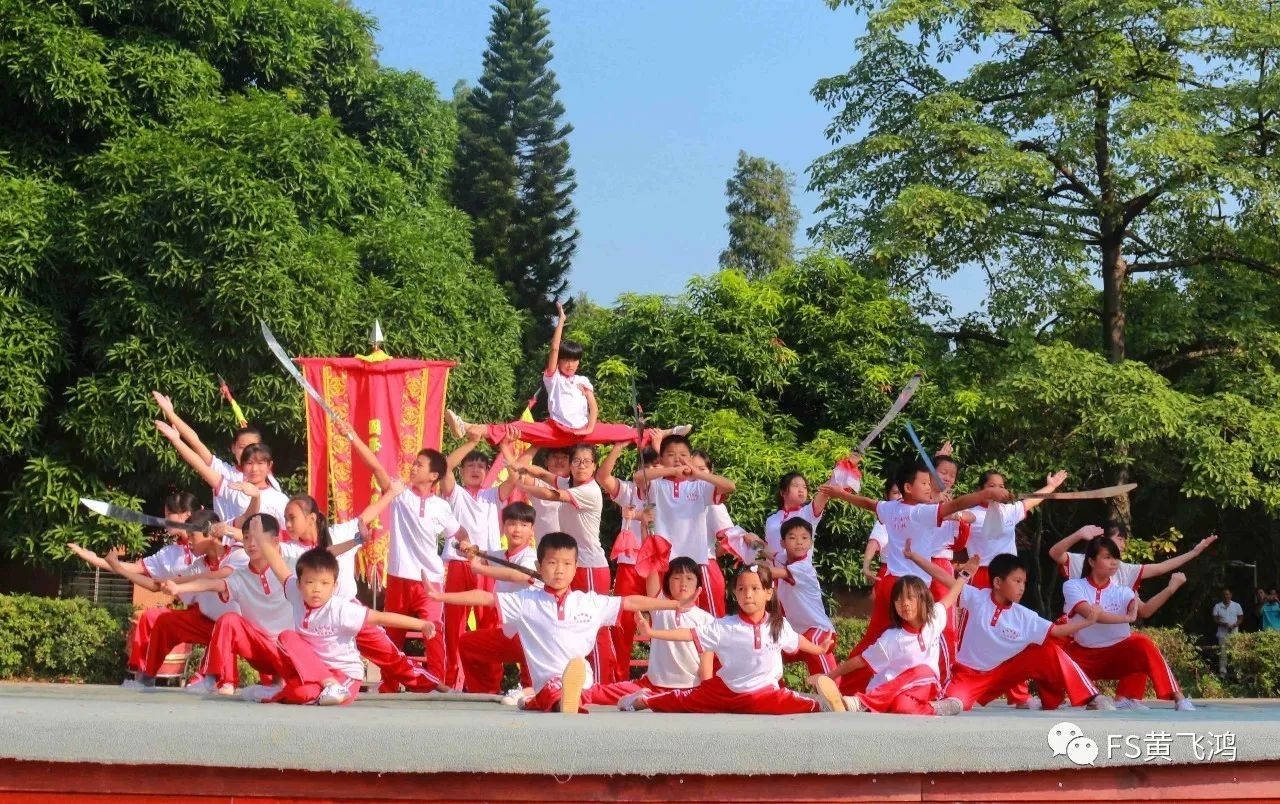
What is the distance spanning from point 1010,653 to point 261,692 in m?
4.13

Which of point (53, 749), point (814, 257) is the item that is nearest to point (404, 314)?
point (814, 257)

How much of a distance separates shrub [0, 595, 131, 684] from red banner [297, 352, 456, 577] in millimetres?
2017

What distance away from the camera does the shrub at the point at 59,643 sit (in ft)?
37.3

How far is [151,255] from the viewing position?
13234 millimetres

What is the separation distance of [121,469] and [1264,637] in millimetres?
10552

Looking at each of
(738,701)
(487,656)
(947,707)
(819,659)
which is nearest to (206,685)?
(487,656)

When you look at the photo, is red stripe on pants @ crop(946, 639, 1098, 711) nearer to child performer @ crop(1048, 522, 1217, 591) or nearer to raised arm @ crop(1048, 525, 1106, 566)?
child performer @ crop(1048, 522, 1217, 591)

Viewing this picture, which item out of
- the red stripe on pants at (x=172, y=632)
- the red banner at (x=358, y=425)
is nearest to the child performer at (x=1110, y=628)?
the red stripe on pants at (x=172, y=632)

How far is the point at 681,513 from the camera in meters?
9.69

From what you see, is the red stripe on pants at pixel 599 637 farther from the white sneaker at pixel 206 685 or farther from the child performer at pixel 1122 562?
the child performer at pixel 1122 562

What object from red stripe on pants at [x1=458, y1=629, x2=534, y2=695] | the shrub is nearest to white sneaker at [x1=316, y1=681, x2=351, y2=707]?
red stripe on pants at [x1=458, y1=629, x2=534, y2=695]

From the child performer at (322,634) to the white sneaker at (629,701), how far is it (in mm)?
1078

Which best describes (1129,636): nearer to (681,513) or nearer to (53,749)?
(681,513)

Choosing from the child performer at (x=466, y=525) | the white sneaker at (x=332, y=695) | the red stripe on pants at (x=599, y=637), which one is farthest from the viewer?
the child performer at (x=466, y=525)
